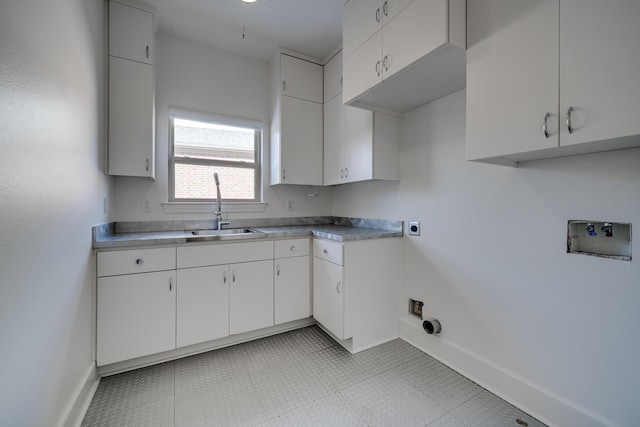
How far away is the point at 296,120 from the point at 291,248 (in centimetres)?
129

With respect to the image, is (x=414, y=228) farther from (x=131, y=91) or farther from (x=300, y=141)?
(x=131, y=91)

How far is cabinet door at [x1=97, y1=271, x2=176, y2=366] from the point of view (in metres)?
1.67

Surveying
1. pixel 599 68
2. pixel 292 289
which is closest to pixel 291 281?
pixel 292 289

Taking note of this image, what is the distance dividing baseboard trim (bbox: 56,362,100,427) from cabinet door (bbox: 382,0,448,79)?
244 cm

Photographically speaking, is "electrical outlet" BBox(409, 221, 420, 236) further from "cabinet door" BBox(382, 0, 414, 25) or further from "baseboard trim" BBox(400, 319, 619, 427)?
"cabinet door" BBox(382, 0, 414, 25)

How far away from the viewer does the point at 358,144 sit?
2.27 m

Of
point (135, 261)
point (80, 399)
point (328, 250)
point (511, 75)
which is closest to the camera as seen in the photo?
point (511, 75)

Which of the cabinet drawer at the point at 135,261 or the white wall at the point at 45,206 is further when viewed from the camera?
the cabinet drawer at the point at 135,261

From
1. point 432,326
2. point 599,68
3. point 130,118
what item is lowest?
point 432,326

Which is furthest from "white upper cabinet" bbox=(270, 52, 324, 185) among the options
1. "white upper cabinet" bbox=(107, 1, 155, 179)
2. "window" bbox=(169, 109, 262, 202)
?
"white upper cabinet" bbox=(107, 1, 155, 179)

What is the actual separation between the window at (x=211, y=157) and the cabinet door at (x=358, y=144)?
1.00 meters

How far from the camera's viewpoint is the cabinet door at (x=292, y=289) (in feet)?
7.38

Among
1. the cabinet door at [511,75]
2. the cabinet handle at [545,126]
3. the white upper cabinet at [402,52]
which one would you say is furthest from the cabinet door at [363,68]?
the cabinet handle at [545,126]

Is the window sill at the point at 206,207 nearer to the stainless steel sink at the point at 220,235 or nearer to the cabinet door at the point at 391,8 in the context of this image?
the stainless steel sink at the point at 220,235
